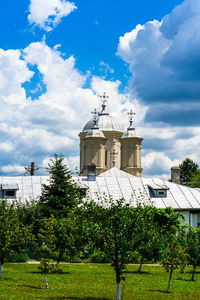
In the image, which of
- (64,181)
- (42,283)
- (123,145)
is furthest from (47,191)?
(123,145)

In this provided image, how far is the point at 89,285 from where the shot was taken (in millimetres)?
20203

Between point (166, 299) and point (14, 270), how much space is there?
11557 mm

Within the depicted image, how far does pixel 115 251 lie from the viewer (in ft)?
52.1

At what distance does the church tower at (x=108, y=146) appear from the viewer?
72.1m

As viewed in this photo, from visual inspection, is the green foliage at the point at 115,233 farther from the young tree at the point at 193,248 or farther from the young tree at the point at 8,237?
the young tree at the point at 193,248

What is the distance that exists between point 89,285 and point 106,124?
6111cm

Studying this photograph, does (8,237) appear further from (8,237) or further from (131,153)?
(131,153)

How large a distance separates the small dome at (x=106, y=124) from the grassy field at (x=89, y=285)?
5377 centimetres

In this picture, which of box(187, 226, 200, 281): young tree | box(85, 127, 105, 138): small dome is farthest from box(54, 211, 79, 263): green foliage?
box(85, 127, 105, 138): small dome

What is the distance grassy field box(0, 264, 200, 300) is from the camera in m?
17.4

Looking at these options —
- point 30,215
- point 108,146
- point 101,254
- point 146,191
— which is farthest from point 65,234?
point 108,146

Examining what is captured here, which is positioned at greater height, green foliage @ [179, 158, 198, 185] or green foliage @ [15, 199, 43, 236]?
green foliage @ [179, 158, 198, 185]

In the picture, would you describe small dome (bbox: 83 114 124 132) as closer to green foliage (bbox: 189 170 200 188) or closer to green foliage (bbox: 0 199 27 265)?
green foliage (bbox: 189 170 200 188)

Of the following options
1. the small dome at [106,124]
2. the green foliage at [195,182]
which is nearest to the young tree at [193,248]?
the green foliage at [195,182]
